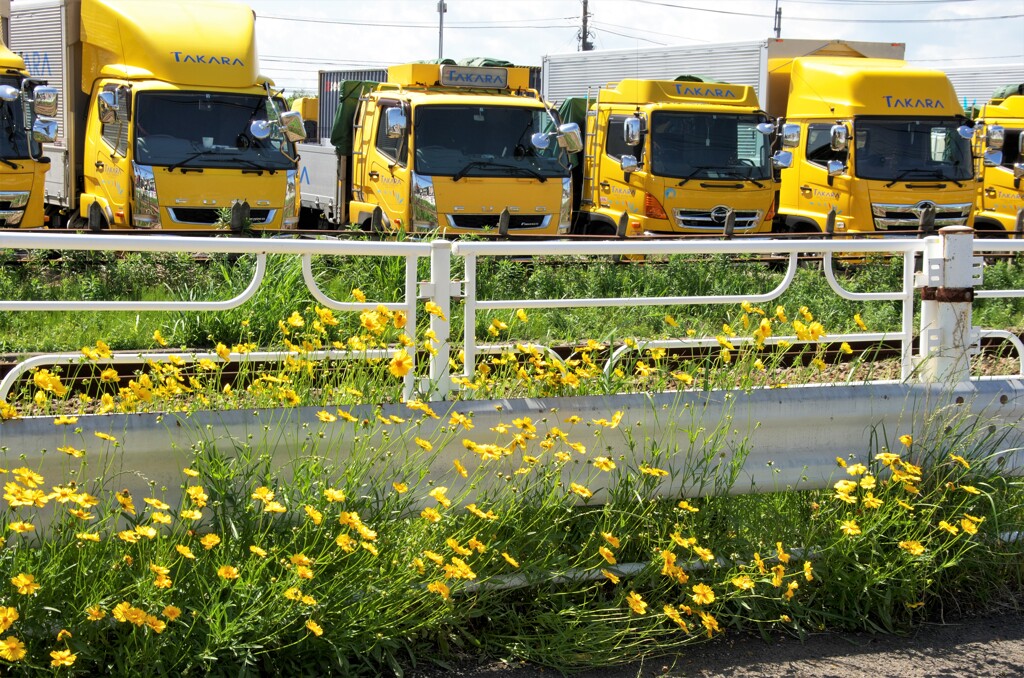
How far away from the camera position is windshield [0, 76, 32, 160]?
1465 centimetres

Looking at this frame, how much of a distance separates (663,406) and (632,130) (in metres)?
12.9

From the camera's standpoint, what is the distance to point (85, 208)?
16062 mm

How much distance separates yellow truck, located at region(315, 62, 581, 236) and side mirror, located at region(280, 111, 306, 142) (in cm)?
108

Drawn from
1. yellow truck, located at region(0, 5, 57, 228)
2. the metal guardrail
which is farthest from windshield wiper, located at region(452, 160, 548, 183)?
the metal guardrail

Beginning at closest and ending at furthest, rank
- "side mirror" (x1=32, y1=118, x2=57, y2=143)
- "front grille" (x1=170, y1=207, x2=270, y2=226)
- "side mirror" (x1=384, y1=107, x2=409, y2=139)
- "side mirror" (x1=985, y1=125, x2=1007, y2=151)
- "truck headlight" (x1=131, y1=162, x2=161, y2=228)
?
"side mirror" (x1=32, y1=118, x2=57, y2=143)
"truck headlight" (x1=131, y1=162, x2=161, y2=228)
"front grille" (x1=170, y1=207, x2=270, y2=226)
"side mirror" (x1=384, y1=107, x2=409, y2=139)
"side mirror" (x1=985, y1=125, x2=1007, y2=151)

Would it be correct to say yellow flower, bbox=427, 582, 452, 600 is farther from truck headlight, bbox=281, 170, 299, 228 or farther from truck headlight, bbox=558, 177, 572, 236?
truck headlight, bbox=558, 177, 572, 236

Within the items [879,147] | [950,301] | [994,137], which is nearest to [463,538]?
[950,301]

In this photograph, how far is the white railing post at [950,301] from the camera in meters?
5.54

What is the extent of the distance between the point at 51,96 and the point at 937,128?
1205cm

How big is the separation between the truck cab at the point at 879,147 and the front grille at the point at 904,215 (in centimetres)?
1

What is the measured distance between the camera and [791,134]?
1789 cm

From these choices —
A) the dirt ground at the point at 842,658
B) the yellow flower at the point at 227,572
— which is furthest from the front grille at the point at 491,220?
the yellow flower at the point at 227,572

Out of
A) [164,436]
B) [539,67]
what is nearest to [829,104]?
[539,67]

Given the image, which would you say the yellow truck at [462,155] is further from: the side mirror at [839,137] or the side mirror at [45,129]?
the side mirror at [839,137]
